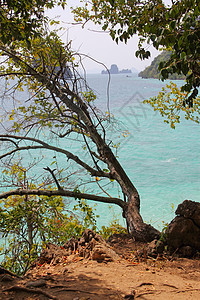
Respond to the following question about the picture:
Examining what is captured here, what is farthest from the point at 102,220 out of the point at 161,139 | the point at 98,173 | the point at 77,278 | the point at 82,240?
the point at 161,139

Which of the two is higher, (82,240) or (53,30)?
(53,30)

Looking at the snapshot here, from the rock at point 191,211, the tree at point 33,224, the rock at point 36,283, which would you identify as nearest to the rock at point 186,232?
the rock at point 191,211

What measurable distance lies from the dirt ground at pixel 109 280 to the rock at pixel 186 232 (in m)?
0.23

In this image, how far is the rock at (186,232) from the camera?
4496 millimetres

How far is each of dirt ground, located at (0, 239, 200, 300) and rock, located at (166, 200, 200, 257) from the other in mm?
227

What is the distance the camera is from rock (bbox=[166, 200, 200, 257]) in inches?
177

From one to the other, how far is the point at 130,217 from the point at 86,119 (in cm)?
204

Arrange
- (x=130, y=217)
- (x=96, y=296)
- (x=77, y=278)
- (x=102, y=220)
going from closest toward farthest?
(x=96, y=296)
(x=77, y=278)
(x=130, y=217)
(x=102, y=220)

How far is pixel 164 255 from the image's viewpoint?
14.4 ft

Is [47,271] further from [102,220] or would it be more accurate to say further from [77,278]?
[102,220]

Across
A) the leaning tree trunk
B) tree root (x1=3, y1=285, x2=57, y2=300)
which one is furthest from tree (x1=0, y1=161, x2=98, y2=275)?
tree root (x1=3, y1=285, x2=57, y2=300)

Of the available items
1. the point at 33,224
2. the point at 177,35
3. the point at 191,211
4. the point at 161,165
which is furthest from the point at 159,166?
the point at 177,35

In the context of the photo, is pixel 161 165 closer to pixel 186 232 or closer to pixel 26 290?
pixel 186 232

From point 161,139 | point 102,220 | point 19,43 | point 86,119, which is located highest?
point 19,43
